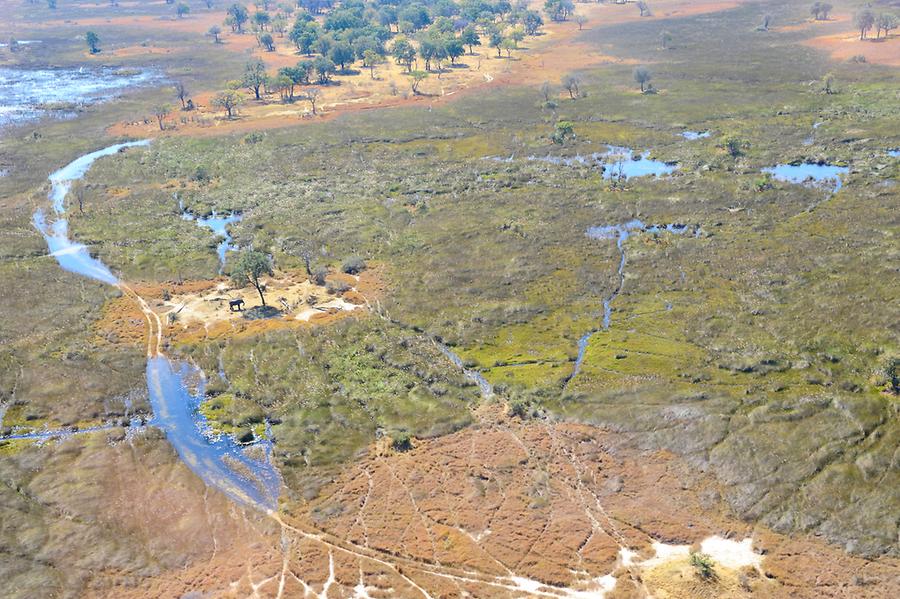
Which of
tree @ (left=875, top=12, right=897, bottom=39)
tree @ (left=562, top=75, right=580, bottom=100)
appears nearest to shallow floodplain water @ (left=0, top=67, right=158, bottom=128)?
tree @ (left=562, top=75, right=580, bottom=100)

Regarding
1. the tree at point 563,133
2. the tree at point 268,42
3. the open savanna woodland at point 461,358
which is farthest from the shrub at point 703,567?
the tree at point 268,42

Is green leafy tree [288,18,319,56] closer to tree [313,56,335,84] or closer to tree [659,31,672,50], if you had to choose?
tree [313,56,335,84]

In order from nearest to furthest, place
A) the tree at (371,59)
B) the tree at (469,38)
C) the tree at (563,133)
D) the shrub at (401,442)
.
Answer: the shrub at (401,442) → the tree at (563,133) → the tree at (371,59) → the tree at (469,38)

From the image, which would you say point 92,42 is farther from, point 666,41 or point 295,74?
point 666,41

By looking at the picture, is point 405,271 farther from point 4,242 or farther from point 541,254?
point 4,242

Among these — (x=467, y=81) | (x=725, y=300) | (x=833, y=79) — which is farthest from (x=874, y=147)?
(x=467, y=81)

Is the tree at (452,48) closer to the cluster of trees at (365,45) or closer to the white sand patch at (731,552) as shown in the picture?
the cluster of trees at (365,45)
